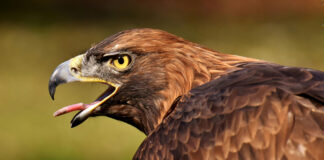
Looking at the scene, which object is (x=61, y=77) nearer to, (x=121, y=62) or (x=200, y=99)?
(x=121, y=62)

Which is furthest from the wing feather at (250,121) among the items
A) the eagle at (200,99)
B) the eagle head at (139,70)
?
the eagle head at (139,70)

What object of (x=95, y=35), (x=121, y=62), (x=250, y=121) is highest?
(x=121, y=62)

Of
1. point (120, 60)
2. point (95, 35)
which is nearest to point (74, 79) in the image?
point (120, 60)

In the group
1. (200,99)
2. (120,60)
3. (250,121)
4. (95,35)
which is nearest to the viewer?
(250,121)

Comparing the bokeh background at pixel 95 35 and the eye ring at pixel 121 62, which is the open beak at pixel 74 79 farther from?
the bokeh background at pixel 95 35

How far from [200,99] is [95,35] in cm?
564

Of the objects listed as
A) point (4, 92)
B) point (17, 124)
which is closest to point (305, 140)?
point (17, 124)

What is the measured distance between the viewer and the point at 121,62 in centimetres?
292

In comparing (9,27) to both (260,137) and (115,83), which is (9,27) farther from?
(260,137)

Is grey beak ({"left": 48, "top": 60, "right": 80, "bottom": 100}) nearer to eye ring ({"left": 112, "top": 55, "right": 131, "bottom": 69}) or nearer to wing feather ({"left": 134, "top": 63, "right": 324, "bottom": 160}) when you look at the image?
eye ring ({"left": 112, "top": 55, "right": 131, "bottom": 69})

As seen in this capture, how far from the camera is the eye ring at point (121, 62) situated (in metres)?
2.91

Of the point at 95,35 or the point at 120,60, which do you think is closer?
the point at 120,60

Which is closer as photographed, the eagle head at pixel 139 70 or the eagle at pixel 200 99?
the eagle at pixel 200 99

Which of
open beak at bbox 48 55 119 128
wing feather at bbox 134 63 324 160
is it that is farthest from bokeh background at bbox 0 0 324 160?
wing feather at bbox 134 63 324 160
